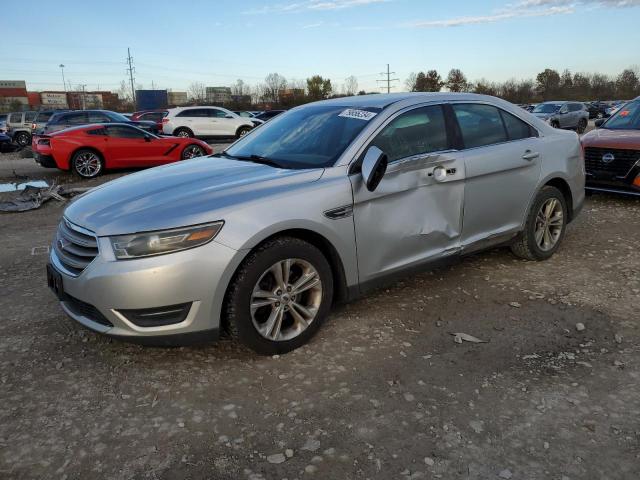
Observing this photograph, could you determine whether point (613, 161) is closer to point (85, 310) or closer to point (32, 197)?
point (85, 310)

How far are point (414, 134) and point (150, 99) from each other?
58.8 m

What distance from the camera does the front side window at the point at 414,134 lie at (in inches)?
145

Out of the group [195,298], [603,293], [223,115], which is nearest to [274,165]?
[195,298]

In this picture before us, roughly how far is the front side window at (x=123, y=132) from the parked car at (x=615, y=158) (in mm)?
9915

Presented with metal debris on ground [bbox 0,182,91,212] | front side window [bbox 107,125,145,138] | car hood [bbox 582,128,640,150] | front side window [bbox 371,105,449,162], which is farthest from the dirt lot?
front side window [bbox 107,125,145,138]

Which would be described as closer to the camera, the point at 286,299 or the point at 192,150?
the point at 286,299

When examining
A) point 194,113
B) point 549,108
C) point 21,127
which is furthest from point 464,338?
point 21,127

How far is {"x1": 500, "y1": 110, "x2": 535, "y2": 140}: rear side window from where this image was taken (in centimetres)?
461

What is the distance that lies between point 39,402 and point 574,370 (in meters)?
3.13

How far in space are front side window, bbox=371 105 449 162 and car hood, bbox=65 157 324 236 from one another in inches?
24.3

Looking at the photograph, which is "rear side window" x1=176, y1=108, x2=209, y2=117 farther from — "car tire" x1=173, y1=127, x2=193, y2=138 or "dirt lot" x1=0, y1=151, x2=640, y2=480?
"dirt lot" x1=0, y1=151, x2=640, y2=480

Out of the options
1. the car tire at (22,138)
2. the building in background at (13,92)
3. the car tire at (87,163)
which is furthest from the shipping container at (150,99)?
the car tire at (87,163)

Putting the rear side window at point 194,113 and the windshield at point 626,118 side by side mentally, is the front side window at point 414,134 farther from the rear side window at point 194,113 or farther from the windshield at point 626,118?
the rear side window at point 194,113

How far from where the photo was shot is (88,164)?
12.1 meters
